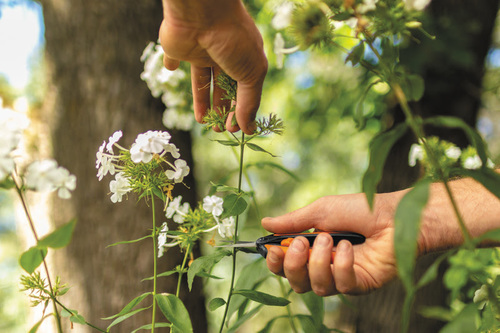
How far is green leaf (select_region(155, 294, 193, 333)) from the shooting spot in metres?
0.84

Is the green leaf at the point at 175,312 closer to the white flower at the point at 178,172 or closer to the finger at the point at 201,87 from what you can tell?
the white flower at the point at 178,172

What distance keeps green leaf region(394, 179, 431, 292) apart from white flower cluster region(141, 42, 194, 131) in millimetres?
1168

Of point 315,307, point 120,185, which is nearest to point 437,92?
point 315,307

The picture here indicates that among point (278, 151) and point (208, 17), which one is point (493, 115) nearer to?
point (278, 151)

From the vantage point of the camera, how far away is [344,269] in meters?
0.95

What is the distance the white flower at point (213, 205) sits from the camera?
3.29ft

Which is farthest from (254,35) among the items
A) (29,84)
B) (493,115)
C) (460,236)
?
(493,115)

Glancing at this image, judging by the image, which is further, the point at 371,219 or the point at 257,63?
the point at 371,219

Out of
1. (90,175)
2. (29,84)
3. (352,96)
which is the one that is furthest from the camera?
(29,84)

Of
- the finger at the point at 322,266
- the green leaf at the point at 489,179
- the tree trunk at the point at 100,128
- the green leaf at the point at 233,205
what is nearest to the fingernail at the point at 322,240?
the finger at the point at 322,266

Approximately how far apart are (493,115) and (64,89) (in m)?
4.86

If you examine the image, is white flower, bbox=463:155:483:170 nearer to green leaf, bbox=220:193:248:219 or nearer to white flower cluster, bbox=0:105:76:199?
green leaf, bbox=220:193:248:219

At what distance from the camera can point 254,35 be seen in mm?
899

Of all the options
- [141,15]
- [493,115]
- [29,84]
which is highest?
[141,15]
